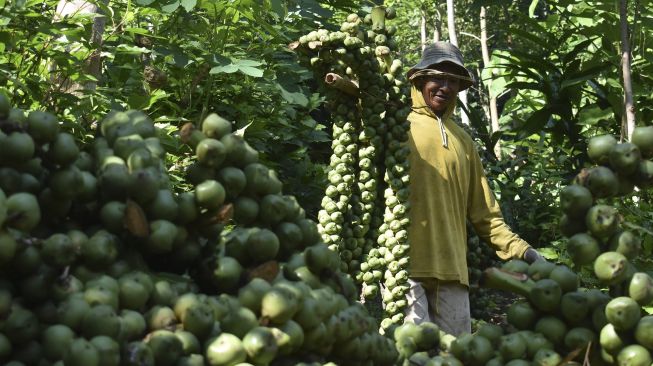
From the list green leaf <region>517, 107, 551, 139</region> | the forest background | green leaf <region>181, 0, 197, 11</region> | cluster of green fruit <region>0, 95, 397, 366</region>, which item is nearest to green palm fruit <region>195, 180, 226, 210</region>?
cluster of green fruit <region>0, 95, 397, 366</region>

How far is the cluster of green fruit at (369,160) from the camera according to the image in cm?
388

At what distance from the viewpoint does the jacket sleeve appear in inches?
178

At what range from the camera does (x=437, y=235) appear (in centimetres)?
431

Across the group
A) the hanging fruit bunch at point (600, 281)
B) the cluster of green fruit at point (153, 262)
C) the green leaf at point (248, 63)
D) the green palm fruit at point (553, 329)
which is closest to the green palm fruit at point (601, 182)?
the hanging fruit bunch at point (600, 281)

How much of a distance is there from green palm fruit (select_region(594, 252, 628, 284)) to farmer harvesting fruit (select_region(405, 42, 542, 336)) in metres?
2.30

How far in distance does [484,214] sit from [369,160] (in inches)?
36.2

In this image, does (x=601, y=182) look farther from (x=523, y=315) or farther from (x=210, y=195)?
(x=210, y=195)

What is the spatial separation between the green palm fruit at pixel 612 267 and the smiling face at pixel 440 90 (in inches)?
107

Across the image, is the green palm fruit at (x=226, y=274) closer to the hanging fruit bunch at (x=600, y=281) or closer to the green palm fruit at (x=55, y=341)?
the green palm fruit at (x=55, y=341)

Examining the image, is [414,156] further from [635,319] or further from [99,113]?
[635,319]

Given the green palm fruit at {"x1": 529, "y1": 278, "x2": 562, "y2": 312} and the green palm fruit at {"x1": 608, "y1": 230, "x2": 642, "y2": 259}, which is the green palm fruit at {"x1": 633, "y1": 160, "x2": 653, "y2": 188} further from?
the green palm fruit at {"x1": 529, "y1": 278, "x2": 562, "y2": 312}

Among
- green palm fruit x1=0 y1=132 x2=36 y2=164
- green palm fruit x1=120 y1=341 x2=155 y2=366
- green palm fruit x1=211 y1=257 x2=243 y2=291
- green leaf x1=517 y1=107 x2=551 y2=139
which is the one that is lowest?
green palm fruit x1=120 y1=341 x2=155 y2=366

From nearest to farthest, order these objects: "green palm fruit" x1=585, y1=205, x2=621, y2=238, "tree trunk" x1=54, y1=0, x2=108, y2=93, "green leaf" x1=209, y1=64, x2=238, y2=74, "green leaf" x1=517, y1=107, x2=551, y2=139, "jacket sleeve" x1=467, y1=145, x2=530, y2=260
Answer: "green palm fruit" x1=585, y1=205, x2=621, y2=238
"tree trunk" x1=54, y1=0, x2=108, y2=93
"green leaf" x1=209, y1=64, x2=238, y2=74
"jacket sleeve" x1=467, y1=145, x2=530, y2=260
"green leaf" x1=517, y1=107, x2=551, y2=139

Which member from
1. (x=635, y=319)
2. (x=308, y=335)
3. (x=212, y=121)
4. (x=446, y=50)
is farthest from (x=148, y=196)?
(x=446, y=50)
